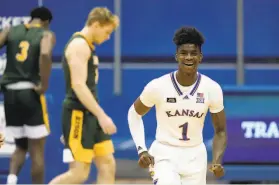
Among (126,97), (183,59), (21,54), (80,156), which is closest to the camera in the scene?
(183,59)

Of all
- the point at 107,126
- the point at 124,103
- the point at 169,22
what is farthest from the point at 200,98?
the point at 169,22

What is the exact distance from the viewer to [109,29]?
8523 millimetres

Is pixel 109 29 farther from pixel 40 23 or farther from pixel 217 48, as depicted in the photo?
pixel 217 48

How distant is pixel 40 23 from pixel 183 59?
3.84m

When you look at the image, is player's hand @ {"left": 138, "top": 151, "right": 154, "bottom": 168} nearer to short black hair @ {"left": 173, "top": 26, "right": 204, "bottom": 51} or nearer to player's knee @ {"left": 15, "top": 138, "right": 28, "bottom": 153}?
short black hair @ {"left": 173, "top": 26, "right": 204, "bottom": 51}

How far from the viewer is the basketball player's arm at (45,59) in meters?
9.62

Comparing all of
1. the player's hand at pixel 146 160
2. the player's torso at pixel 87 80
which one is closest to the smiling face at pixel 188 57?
the player's hand at pixel 146 160

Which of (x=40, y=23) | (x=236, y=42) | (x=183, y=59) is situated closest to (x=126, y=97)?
(x=236, y=42)

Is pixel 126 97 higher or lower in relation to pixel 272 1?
lower

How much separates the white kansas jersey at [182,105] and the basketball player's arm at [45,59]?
3106mm

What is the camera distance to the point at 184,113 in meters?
6.61

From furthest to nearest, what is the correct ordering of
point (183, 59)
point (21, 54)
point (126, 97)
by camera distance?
point (126, 97)
point (21, 54)
point (183, 59)

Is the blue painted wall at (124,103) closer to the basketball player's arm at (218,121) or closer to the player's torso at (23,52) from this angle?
the player's torso at (23,52)

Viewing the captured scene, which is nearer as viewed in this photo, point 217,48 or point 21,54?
point 21,54
